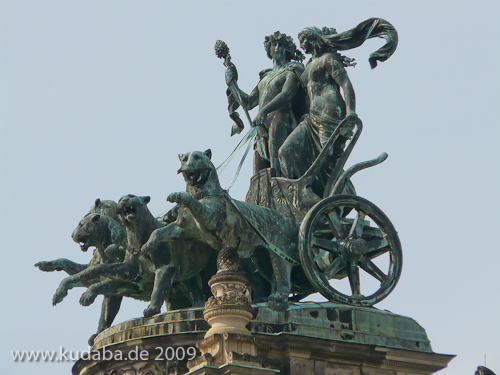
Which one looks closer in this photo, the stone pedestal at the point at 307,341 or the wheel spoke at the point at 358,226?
the stone pedestal at the point at 307,341

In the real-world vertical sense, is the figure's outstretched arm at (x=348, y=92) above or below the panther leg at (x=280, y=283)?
above

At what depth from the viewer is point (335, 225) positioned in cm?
2745

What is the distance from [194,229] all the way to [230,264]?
2.56 meters

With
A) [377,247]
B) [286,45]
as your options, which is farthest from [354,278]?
[286,45]

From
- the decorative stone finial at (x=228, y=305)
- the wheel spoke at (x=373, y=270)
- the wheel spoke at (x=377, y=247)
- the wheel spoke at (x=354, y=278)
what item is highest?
the wheel spoke at (x=377, y=247)

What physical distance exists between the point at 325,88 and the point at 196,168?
4.02m

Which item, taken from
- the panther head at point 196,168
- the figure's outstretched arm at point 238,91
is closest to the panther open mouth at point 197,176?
the panther head at point 196,168

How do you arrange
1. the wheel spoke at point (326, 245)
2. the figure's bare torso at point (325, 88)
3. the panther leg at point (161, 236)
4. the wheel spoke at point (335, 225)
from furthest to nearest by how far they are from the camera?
the figure's bare torso at point (325, 88)
the wheel spoke at point (335, 225)
the wheel spoke at point (326, 245)
the panther leg at point (161, 236)

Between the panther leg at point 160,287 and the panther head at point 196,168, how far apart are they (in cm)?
157

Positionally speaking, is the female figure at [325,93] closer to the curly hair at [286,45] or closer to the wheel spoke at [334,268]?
the curly hair at [286,45]

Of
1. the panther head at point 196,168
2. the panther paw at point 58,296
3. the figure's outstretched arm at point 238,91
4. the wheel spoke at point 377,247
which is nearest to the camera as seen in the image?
the panther head at point 196,168

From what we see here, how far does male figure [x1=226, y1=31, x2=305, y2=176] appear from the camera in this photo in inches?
1171

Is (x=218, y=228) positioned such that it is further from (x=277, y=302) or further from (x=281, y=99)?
(x=281, y=99)

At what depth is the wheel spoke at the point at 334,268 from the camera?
27078 mm
